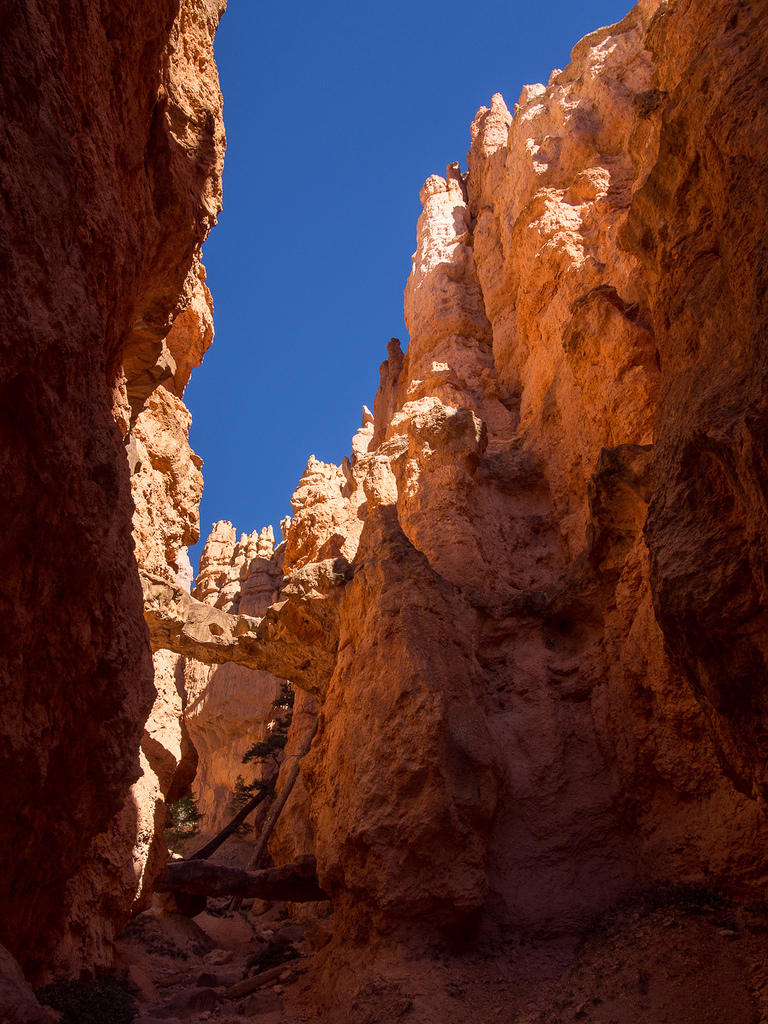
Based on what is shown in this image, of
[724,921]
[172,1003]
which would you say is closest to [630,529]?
[724,921]

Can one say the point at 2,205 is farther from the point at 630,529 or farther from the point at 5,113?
the point at 630,529

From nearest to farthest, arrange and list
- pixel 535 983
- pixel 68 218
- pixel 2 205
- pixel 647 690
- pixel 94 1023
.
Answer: pixel 2 205, pixel 68 218, pixel 94 1023, pixel 535 983, pixel 647 690

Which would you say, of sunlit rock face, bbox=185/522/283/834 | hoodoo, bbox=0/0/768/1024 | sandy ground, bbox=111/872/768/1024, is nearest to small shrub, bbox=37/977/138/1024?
hoodoo, bbox=0/0/768/1024

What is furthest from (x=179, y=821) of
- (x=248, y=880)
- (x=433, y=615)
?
(x=433, y=615)

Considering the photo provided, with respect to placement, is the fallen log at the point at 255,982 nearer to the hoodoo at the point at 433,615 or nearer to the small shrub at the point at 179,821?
the hoodoo at the point at 433,615

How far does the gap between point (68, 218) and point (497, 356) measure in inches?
617

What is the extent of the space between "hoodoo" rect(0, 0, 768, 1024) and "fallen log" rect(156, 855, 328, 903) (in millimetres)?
57

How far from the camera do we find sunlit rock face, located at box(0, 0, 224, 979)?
3.62m

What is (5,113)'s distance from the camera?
3426 mm

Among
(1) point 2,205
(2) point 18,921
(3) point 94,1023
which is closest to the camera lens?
(1) point 2,205

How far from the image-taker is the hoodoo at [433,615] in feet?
13.9

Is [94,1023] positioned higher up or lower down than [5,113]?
lower down

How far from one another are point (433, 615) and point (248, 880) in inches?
215

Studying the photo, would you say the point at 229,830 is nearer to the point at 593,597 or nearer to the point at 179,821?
the point at 179,821
